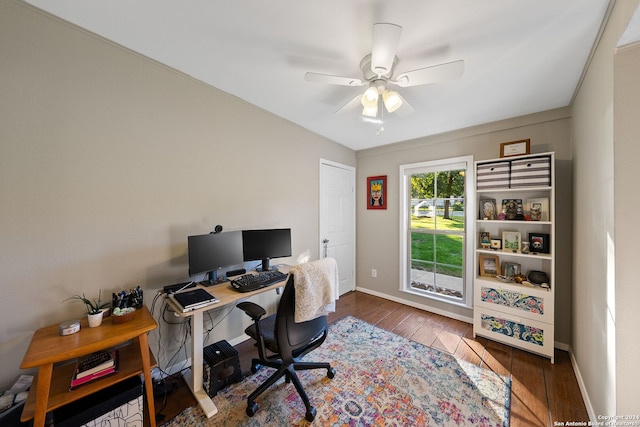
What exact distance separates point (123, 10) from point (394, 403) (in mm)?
3018

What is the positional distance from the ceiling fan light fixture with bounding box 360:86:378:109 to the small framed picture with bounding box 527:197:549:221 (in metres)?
2.02

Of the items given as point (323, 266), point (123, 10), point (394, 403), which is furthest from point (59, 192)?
point (394, 403)

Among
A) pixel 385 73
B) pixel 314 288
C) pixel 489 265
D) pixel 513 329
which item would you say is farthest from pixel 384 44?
pixel 513 329

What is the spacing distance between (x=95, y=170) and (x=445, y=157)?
3498 millimetres

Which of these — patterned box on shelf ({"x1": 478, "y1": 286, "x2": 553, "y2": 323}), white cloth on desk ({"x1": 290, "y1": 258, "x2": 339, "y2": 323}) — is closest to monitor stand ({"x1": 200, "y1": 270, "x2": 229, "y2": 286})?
white cloth on desk ({"x1": 290, "y1": 258, "x2": 339, "y2": 323})

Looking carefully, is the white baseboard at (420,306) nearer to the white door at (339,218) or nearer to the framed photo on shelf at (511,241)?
the white door at (339,218)

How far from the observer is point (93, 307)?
145cm

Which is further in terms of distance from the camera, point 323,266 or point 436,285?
point 436,285

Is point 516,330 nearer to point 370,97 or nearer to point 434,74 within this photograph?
point 434,74

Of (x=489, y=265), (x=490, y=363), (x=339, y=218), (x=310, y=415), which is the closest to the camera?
(x=310, y=415)

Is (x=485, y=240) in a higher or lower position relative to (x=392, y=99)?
lower

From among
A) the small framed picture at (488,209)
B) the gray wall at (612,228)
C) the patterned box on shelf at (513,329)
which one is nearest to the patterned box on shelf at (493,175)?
the small framed picture at (488,209)

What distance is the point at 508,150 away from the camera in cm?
239

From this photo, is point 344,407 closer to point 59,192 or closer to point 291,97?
point 59,192
